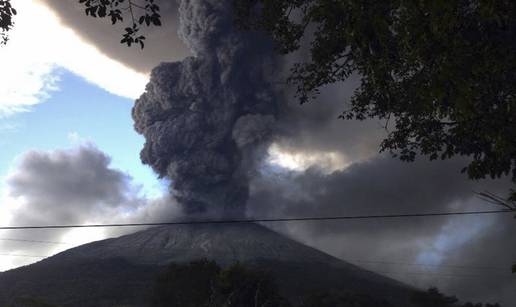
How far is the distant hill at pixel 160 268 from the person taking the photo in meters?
114

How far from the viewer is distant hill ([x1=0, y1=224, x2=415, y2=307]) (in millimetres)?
114438

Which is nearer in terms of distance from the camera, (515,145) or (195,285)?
(515,145)

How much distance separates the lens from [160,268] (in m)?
140

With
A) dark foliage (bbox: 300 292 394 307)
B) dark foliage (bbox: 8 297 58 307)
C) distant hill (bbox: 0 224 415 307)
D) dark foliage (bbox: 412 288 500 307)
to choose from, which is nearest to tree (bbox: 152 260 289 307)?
dark foliage (bbox: 300 292 394 307)

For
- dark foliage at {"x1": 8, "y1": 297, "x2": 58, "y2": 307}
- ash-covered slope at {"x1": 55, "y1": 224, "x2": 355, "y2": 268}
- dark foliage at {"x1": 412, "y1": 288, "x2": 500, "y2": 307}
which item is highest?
ash-covered slope at {"x1": 55, "y1": 224, "x2": 355, "y2": 268}

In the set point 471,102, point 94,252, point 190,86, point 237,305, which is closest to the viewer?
point 471,102

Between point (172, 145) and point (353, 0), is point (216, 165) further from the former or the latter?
point (353, 0)

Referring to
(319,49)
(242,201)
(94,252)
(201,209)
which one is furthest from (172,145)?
(319,49)

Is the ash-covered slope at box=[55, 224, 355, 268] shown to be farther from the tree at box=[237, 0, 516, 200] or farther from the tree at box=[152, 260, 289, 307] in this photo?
the tree at box=[237, 0, 516, 200]

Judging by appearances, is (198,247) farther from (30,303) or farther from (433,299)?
(433,299)

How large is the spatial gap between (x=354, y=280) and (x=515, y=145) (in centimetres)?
14236

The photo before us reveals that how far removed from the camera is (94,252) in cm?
17575

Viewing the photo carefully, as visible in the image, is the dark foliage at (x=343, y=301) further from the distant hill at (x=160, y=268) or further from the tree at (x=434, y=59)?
the tree at (x=434, y=59)

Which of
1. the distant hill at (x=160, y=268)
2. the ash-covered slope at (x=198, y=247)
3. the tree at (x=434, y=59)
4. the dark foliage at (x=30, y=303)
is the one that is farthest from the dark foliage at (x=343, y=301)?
the ash-covered slope at (x=198, y=247)
